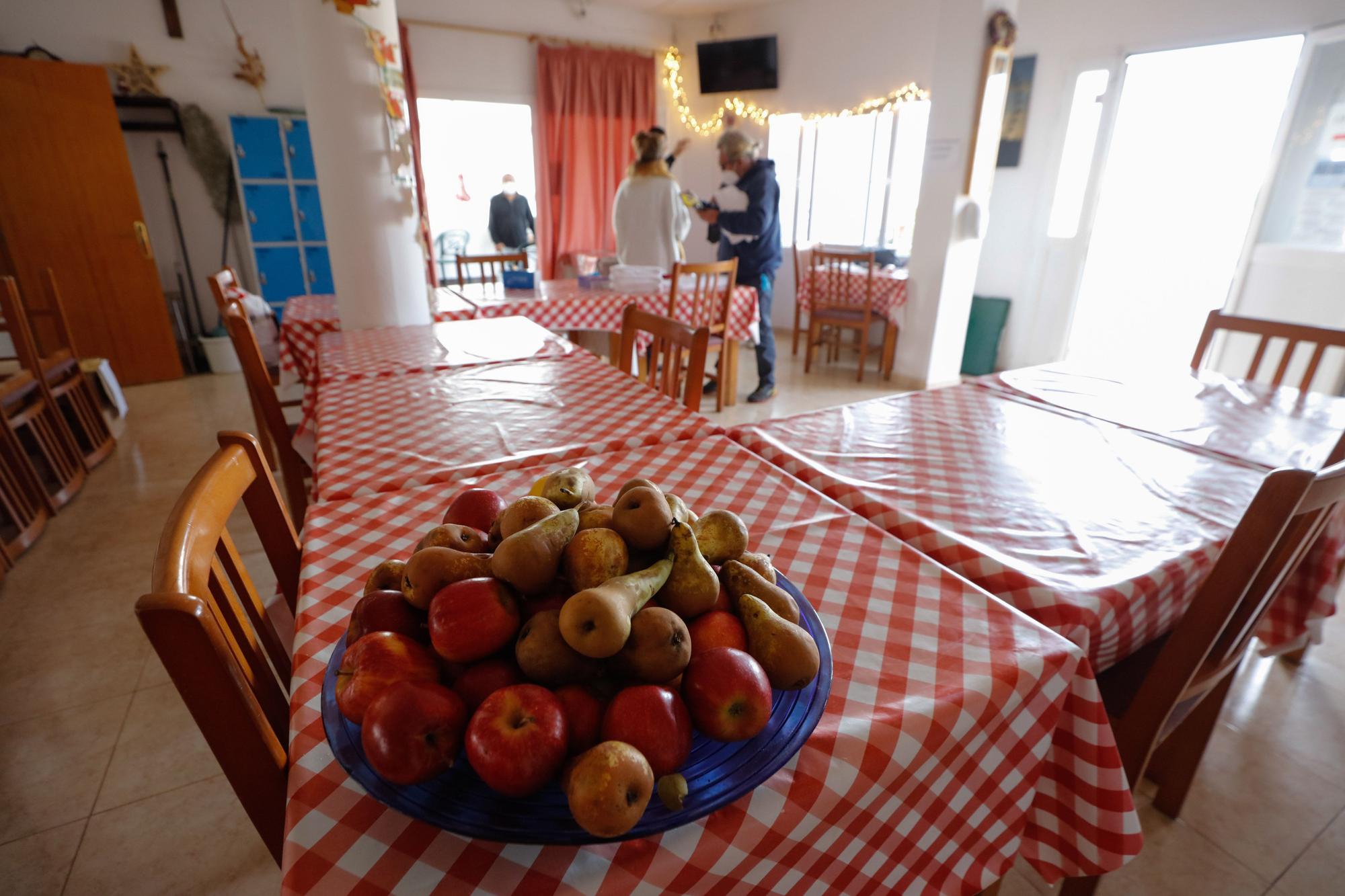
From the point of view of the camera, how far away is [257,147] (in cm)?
445

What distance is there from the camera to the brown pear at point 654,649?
474 millimetres

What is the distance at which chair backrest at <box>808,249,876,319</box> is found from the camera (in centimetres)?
429

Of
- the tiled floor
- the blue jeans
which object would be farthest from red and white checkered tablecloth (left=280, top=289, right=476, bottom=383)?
the blue jeans

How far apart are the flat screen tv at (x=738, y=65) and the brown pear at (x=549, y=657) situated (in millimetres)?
6094

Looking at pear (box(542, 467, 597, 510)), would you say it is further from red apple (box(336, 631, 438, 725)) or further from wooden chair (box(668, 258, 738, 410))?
wooden chair (box(668, 258, 738, 410))

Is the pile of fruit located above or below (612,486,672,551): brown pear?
below

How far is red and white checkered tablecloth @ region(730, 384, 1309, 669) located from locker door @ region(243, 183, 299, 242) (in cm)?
478

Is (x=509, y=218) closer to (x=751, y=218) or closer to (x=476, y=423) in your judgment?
(x=751, y=218)

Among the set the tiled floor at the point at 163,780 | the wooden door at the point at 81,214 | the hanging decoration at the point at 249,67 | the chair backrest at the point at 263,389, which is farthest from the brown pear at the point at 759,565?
the hanging decoration at the point at 249,67

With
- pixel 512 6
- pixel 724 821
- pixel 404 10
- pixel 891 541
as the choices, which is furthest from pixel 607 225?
pixel 724 821

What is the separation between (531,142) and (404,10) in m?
1.27

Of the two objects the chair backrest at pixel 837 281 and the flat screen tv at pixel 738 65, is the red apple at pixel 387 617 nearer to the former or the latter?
the chair backrest at pixel 837 281

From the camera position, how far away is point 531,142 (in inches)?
219

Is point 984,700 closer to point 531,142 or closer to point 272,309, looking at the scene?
point 272,309
